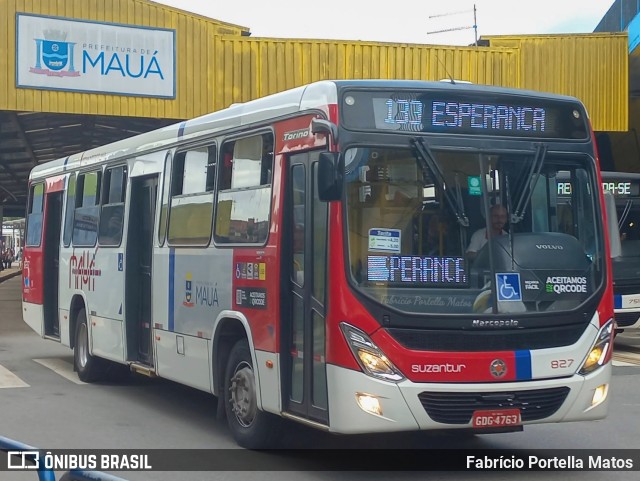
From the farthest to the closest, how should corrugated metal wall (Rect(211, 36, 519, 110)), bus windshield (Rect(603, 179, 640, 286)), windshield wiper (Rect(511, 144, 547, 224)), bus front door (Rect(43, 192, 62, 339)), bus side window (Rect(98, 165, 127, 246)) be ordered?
corrugated metal wall (Rect(211, 36, 519, 110)) < bus windshield (Rect(603, 179, 640, 286)) < bus front door (Rect(43, 192, 62, 339)) < bus side window (Rect(98, 165, 127, 246)) < windshield wiper (Rect(511, 144, 547, 224))

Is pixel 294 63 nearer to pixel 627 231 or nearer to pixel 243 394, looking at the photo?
pixel 627 231

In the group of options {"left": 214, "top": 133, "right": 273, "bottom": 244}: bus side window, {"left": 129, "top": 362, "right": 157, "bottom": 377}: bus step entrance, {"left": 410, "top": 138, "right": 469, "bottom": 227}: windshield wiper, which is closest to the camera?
{"left": 410, "top": 138, "right": 469, "bottom": 227}: windshield wiper

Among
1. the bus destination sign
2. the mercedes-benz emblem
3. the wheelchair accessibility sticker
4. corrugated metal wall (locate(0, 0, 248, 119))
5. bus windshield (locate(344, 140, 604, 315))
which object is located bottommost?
the mercedes-benz emblem

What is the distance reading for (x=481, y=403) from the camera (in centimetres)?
732

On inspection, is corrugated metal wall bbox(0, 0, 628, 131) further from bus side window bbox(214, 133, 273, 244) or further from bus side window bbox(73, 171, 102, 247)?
bus side window bbox(214, 133, 273, 244)

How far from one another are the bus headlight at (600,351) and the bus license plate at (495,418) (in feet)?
2.24

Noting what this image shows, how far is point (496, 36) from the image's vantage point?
2612cm

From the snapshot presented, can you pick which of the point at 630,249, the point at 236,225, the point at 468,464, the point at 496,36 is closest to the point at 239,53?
the point at 496,36

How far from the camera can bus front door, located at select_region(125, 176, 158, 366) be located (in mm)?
11352

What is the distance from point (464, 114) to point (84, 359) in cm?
709

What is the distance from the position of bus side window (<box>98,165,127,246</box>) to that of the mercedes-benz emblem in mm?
5757

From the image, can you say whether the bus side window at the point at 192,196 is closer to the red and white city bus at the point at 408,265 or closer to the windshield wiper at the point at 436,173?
the red and white city bus at the point at 408,265

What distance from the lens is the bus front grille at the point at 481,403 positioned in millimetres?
7242

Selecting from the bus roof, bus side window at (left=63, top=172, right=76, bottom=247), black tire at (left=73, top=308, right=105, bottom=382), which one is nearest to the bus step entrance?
black tire at (left=73, top=308, right=105, bottom=382)
